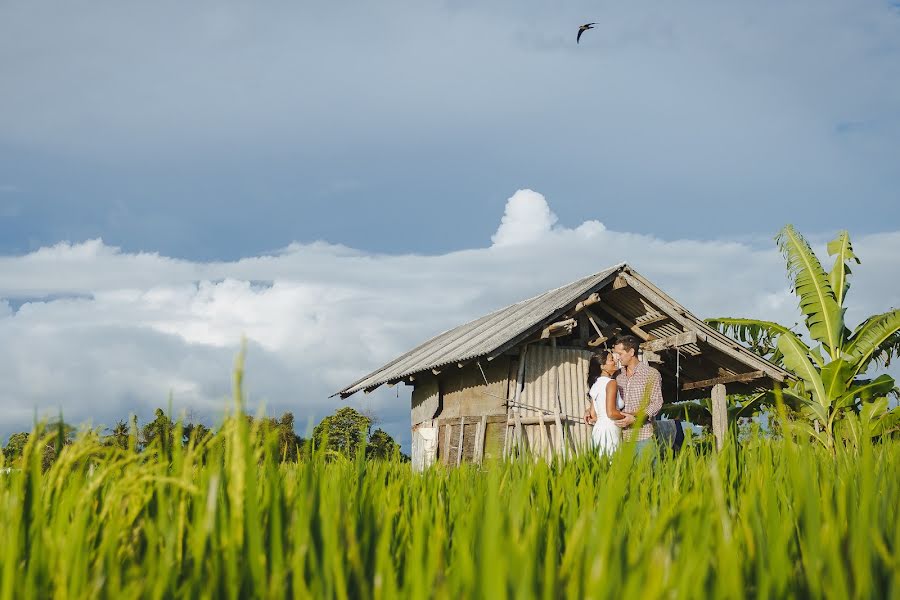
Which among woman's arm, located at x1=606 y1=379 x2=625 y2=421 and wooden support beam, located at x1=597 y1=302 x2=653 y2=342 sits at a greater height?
wooden support beam, located at x1=597 y1=302 x2=653 y2=342

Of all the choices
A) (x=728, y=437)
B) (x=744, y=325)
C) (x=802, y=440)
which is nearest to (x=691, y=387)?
(x=744, y=325)

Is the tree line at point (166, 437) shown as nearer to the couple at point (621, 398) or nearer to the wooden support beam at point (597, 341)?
the couple at point (621, 398)

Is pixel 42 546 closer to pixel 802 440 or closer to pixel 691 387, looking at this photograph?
pixel 802 440

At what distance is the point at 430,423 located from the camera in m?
15.4

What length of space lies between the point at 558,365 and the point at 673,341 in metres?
2.17

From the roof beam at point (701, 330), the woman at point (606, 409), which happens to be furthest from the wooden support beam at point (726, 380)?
the woman at point (606, 409)

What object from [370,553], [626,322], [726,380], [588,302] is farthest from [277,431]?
[726,380]

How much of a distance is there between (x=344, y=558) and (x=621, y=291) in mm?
13280

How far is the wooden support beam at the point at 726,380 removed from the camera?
1430 centimetres

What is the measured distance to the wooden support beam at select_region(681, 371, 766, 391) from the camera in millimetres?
14297

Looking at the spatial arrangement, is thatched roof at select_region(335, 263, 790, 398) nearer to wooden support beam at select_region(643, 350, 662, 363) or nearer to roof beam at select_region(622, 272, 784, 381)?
roof beam at select_region(622, 272, 784, 381)

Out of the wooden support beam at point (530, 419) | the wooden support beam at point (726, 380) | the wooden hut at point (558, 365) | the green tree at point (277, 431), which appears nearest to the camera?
the green tree at point (277, 431)

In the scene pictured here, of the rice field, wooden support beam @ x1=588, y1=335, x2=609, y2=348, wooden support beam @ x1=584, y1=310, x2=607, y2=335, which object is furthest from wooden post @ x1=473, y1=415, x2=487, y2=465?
the rice field

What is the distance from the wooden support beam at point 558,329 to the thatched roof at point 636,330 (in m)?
0.12
